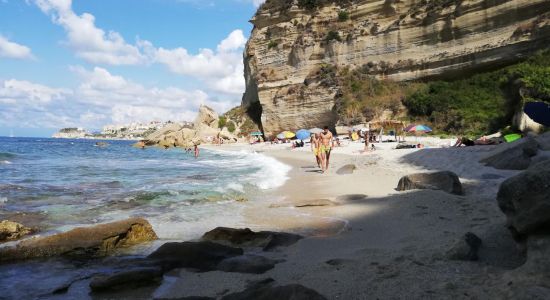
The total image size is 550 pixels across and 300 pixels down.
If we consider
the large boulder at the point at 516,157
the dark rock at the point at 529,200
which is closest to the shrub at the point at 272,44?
the large boulder at the point at 516,157

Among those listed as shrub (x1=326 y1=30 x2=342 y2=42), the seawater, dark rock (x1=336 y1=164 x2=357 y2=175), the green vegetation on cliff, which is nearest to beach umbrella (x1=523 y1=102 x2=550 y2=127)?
dark rock (x1=336 y1=164 x2=357 y2=175)

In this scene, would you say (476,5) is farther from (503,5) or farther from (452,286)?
(452,286)

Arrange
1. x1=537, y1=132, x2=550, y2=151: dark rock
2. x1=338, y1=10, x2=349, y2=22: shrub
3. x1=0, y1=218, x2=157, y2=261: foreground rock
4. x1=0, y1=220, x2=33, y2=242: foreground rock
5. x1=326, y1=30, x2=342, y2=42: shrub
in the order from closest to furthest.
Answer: x1=0, y1=218, x2=157, y2=261: foreground rock
x1=0, y1=220, x2=33, y2=242: foreground rock
x1=537, y1=132, x2=550, y2=151: dark rock
x1=326, y1=30, x2=342, y2=42: shrub
x1=338, y1=10, x2=349, y2=22: shrub

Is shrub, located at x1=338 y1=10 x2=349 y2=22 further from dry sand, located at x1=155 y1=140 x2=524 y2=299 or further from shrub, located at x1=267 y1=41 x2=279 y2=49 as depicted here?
dry sand, located at x1=155 y1=140 x2=524 y2=299

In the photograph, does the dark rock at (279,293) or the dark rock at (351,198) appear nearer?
the dark rock at (279,293)

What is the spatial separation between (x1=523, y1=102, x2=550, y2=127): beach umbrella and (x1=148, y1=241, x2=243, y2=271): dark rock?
441 inches

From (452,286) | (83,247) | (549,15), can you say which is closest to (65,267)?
(83,247)

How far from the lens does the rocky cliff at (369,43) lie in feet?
118

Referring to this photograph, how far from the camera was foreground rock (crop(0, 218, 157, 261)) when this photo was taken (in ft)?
16.5

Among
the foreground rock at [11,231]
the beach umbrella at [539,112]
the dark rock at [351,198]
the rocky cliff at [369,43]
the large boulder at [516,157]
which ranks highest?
the rocky cliff at [369,43]

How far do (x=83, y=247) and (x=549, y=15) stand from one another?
1537 inches

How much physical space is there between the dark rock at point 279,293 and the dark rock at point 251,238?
72.3 inches

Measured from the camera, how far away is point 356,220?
21.5 ft

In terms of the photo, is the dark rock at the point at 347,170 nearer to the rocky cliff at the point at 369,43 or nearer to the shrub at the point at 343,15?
the rocky cliff at the point at 369,43
